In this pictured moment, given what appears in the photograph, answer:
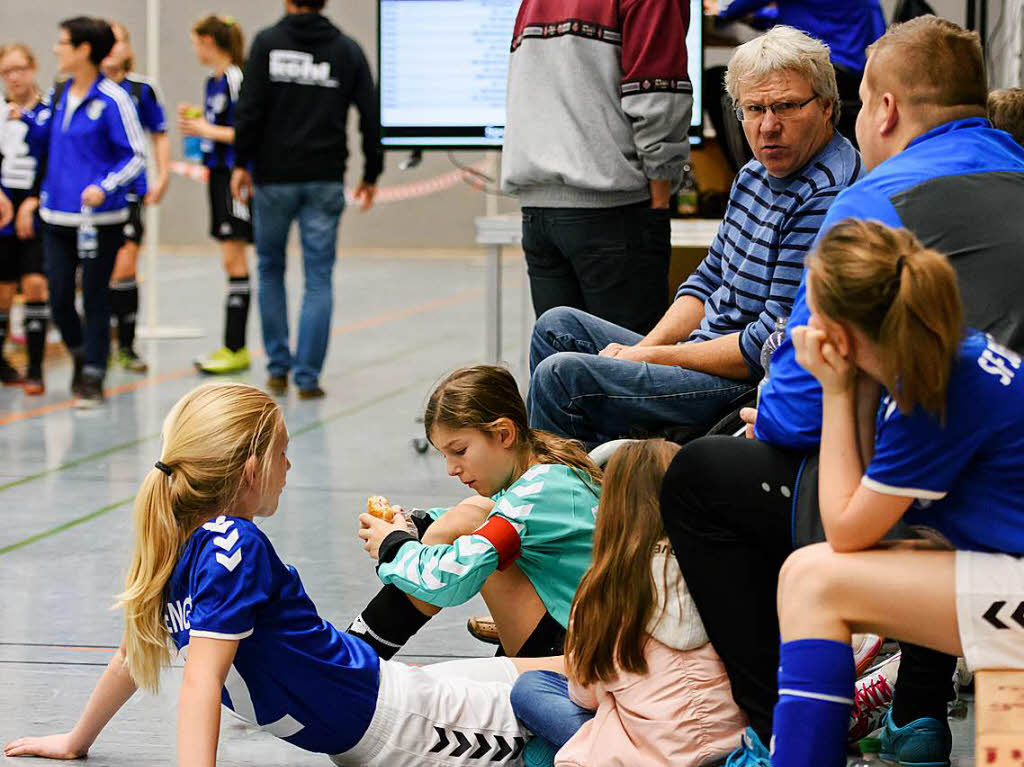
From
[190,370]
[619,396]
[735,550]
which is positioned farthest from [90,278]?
[735,550]

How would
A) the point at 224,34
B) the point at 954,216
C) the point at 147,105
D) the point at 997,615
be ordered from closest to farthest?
the point at 997,615 → the point at 954,216 → the point at 224,34 → the point at 147,105

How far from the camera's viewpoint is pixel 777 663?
92.0 inches

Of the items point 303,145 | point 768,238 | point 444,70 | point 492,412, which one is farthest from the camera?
point 303,145

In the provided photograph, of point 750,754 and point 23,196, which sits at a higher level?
point 23,196

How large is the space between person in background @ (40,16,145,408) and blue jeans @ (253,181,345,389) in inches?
25.5

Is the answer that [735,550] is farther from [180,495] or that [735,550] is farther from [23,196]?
[23,196]

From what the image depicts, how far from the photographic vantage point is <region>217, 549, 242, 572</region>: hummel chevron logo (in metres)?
2.29

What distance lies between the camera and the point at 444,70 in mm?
5727

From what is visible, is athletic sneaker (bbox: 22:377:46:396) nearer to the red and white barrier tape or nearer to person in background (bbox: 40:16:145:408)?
person in background (bbox: 40:16:145:408)

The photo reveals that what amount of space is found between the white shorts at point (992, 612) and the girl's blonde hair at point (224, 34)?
6444 millimetres

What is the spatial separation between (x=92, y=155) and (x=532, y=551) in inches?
181

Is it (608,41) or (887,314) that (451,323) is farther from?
(887,314)

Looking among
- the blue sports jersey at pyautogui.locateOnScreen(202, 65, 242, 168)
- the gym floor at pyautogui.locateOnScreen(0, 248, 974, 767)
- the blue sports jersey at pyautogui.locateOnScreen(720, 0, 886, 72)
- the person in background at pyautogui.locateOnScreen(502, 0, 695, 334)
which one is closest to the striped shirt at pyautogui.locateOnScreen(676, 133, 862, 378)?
the person in background at pyautogui.locateOnScreen(502, 0, 695, 334)

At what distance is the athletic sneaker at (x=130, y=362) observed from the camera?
788cm
